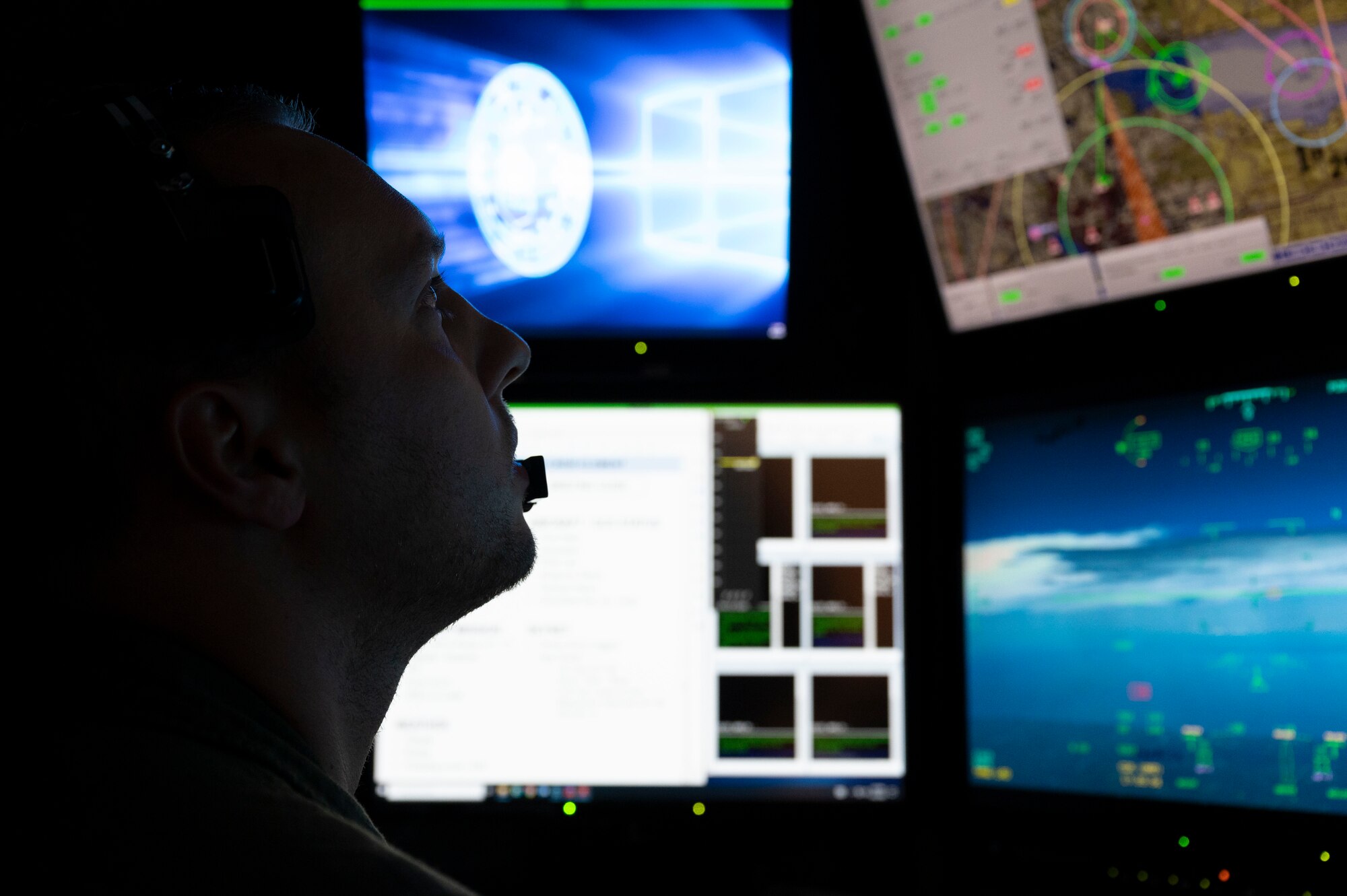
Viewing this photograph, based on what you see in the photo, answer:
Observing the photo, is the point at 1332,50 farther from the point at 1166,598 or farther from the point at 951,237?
the point at 1166,598

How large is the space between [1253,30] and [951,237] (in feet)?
1.12

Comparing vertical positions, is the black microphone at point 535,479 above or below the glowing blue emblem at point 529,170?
below

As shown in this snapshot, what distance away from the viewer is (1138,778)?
1043 mm

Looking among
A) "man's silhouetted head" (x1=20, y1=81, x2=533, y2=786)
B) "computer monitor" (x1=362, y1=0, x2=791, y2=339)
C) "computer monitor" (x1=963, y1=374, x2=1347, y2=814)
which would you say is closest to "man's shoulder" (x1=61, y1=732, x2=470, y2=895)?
"man's silhouetted head" (x1=20, y1=81, x2=533, y2=786)

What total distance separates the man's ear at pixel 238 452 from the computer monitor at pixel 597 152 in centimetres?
74

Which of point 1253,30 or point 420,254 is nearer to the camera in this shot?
point 420,254

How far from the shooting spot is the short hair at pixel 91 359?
559 millimetres

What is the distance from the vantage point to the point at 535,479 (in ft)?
2.62

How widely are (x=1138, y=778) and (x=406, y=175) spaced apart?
97 centimetres

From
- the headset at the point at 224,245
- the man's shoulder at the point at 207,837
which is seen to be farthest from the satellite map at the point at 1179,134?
the man's shoulder at the point at 207,837

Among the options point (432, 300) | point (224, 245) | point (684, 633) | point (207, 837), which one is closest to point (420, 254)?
point (432, 300)

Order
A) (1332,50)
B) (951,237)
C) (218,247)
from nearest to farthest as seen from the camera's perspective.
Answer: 1. (218,247)
2. (1332,50)
3. (951,237)

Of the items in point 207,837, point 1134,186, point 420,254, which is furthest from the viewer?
point 1134,186

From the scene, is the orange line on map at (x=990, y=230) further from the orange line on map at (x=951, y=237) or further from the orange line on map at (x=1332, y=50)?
the orange line on map at (x=1332, y=50)
